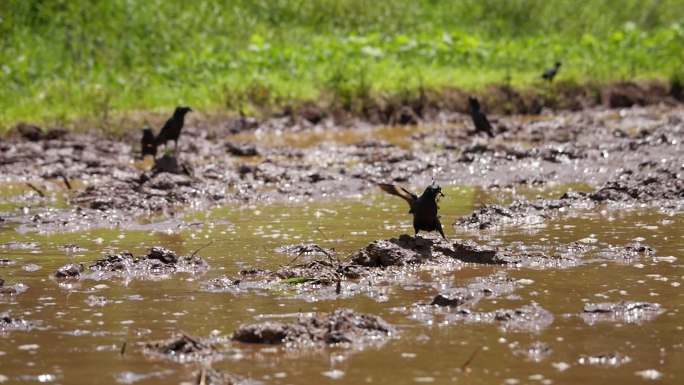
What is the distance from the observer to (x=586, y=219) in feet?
35.6

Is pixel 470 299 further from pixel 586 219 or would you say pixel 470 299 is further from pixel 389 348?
pixel 586 219

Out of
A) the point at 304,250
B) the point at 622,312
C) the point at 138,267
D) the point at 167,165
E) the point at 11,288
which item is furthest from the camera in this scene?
the point at 167,165

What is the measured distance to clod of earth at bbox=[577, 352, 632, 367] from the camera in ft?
19.8

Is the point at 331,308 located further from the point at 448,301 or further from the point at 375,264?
the point at 375,264

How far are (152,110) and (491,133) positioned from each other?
18.3 feet

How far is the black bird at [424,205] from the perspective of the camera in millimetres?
8836

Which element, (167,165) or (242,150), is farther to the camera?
(242,150)

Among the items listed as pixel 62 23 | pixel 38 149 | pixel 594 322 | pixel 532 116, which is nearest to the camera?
pixel 594 322

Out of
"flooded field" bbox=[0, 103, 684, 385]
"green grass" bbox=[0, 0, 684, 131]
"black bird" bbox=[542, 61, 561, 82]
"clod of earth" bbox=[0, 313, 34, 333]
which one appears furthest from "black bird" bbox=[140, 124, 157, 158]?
"black bird" bbox=[542, 61, 561, 82]

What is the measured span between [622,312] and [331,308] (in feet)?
5.61

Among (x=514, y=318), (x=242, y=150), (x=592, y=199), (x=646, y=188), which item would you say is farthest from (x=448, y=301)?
(x=242, y=150)

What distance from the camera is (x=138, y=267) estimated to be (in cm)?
870

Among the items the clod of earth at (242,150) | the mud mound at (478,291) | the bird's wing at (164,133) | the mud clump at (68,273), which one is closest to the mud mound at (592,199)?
the mud mound at (478,291)

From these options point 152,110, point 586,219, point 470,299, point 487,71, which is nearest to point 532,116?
point 487,71
